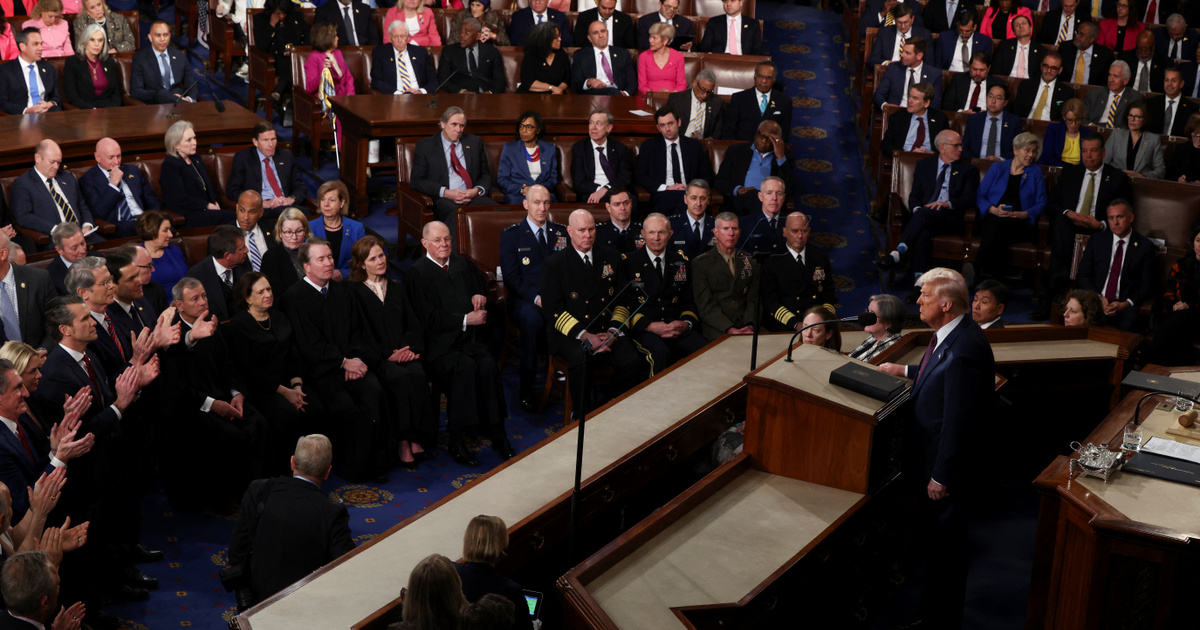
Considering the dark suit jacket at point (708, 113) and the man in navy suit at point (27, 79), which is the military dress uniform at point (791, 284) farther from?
the man in navy suit at point (27, 79)

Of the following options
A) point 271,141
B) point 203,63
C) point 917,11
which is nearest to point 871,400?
point 271,141

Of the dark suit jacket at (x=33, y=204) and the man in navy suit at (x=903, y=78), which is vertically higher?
the man in navy suit at (x=903, y=78)

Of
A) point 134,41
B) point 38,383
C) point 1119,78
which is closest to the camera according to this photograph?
point 38,383

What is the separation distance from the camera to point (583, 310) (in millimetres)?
5797

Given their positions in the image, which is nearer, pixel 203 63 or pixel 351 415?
pixel 351 415

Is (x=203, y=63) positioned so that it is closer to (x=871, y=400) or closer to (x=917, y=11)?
(x=917, y=11)

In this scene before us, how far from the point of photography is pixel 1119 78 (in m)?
8.36

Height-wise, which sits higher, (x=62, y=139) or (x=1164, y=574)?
(x=62, y=139)

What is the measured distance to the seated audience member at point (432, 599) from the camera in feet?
9.20

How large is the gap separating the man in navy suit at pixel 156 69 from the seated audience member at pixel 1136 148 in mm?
6591

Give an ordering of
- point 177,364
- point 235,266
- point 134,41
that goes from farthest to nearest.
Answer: point 134,41, point 235,266, point 177,364

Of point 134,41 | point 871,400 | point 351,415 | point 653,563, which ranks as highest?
point 134,41

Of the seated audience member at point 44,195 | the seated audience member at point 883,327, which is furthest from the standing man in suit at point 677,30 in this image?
the seated audience member at point 883,327

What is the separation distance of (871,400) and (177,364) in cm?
298
